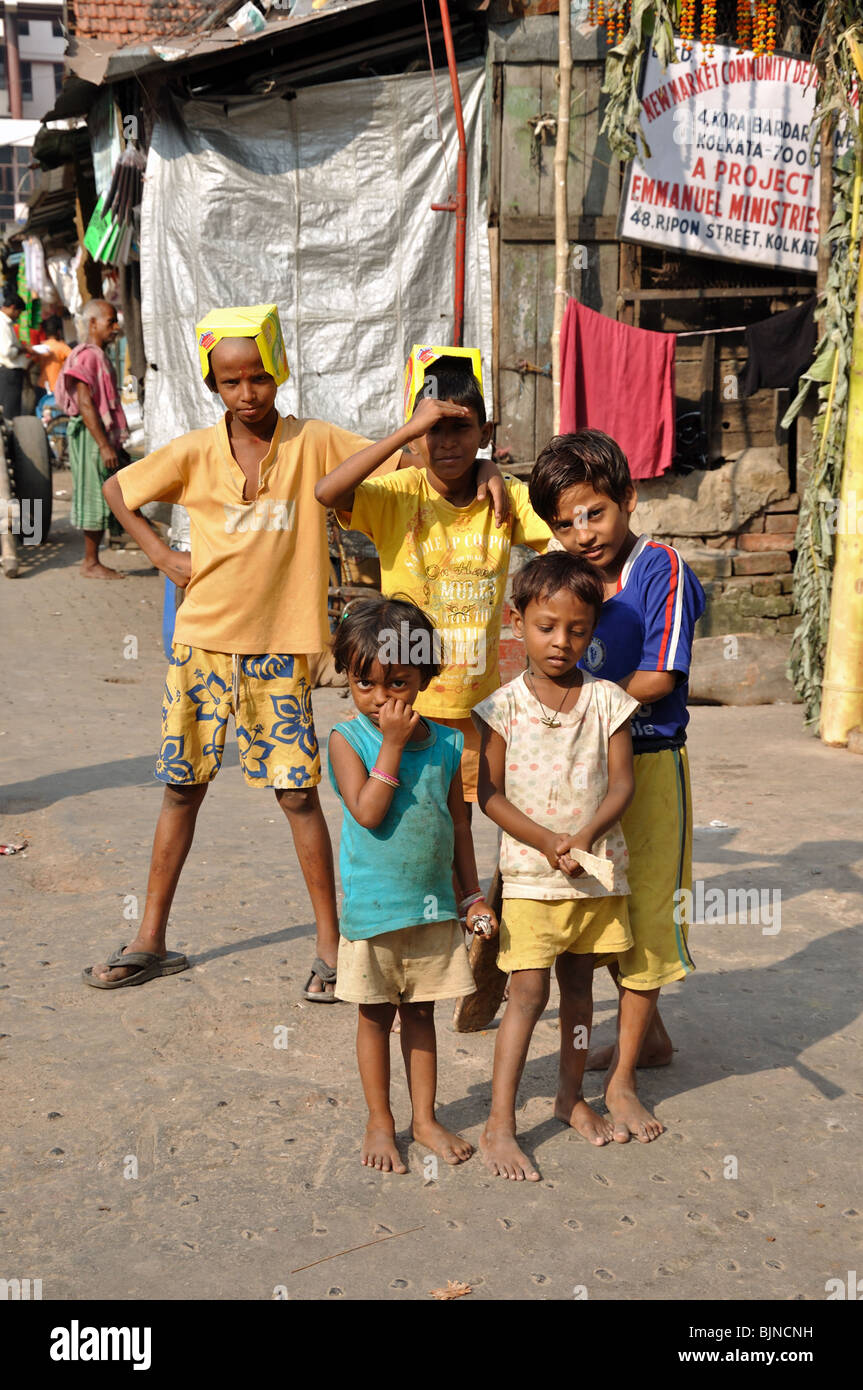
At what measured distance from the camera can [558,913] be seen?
3.06 m

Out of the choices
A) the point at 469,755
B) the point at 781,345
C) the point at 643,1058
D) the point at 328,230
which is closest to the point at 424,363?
the point at 469,755

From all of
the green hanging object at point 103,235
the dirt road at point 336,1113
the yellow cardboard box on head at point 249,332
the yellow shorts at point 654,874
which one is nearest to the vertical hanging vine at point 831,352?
the dirt road at point 336,1113

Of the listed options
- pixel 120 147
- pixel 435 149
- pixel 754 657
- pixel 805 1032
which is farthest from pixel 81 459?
pixel 805 1032

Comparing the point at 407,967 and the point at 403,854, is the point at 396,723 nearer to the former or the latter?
the point at 403,854

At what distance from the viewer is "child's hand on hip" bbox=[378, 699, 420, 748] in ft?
9.50

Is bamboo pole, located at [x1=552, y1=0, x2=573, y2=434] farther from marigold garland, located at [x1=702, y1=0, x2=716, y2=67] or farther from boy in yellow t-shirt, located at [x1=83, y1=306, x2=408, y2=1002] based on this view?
boy in yellow t-shirt, located at [x1=83, y1=306, x2=408, y2=1002]

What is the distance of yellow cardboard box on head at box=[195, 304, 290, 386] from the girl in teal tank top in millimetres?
1035

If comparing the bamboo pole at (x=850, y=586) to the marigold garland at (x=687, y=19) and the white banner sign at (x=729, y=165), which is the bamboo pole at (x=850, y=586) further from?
the marigold garland at (x=687, y=19)

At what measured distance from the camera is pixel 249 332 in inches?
144

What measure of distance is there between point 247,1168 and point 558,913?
0.89 m

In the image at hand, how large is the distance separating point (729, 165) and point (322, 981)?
20.9 feet

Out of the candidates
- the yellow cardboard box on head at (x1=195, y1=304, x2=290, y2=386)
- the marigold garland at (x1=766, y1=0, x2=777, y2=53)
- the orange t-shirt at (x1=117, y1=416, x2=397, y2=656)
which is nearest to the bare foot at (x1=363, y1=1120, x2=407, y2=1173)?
the orange t-shirt at (x1=117, y1=416, x2=397, y2=656)

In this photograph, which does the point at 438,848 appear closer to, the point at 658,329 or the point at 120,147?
the point at 658,329
